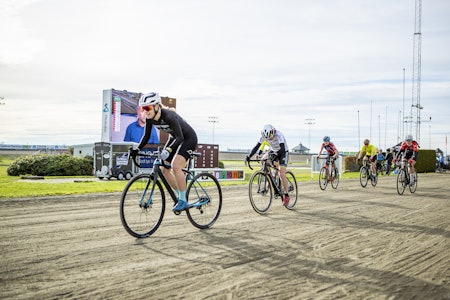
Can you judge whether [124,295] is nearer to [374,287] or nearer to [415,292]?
[374,287]

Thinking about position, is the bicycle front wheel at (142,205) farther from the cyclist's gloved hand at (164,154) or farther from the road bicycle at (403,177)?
the road bicycle at (403,177)

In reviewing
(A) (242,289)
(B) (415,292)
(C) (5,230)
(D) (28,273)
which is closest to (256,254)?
(A) (242,289)

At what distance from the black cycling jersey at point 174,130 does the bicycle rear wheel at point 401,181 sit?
425 inches

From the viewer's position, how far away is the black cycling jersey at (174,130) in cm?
675

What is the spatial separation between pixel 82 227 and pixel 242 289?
14.2ft

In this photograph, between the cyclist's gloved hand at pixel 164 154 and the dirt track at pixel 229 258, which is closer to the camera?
the dirt track at pixel 229 258

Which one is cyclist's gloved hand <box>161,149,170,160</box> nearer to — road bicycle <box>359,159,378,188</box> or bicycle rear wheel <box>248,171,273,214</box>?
bicycle rear wheel <box>248,171,273,214</box>

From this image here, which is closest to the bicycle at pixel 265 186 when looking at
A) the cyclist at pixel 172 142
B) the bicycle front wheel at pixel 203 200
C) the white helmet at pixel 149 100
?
the bicycle front wheel at pixel 203 200

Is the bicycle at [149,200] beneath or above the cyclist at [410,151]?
beneath

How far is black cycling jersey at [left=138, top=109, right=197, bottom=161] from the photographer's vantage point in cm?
675

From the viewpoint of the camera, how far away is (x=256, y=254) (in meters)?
5.48

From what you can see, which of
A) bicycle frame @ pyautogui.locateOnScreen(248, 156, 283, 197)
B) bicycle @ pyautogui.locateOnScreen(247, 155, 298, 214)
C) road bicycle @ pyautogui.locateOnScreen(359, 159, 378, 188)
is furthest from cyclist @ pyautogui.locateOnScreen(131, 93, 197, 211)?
road bicycle @ pyautogui.locateOnScreen(359, 159, 378, 188)

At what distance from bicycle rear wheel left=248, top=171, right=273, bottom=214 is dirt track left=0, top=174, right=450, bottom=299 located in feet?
1.76

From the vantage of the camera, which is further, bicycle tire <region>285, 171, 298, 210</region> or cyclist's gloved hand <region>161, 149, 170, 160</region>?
bicycle tire <region>285, 171, 298, 210</region>
